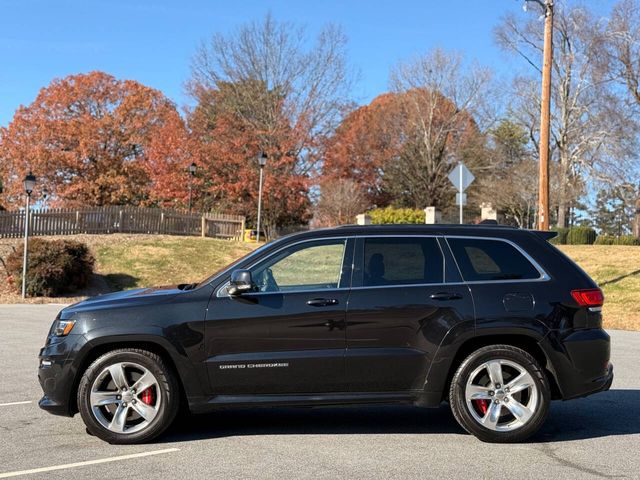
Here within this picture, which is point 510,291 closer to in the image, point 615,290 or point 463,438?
point 463,438

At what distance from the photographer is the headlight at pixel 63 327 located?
5734 millimetres

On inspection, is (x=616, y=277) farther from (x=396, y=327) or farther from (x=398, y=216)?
(x=398, y=216)

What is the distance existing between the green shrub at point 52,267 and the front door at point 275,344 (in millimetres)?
18185

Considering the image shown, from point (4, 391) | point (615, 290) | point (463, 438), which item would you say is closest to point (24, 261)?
point (4, 391)

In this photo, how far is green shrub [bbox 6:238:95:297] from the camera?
2220 cm

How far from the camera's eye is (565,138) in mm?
43781

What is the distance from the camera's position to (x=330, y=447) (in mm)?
5559

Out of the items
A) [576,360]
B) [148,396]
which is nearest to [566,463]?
[576,360]

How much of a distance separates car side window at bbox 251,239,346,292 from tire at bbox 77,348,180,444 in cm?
109

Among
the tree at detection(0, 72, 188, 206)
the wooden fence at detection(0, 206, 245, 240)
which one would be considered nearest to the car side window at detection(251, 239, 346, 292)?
the wooden fence at detection(0, 206, 245, 240)

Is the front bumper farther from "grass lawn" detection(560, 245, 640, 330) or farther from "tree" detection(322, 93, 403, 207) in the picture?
"tree" detection(322, 93, 403, 207)

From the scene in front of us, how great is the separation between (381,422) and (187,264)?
75.4ft

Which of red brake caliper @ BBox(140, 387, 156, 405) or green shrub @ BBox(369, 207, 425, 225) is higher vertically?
green shrub @ BBox(369, 207, 425, 225)

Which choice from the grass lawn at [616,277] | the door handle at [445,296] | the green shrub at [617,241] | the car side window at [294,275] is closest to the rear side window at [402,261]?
the door handle at [445,296]
